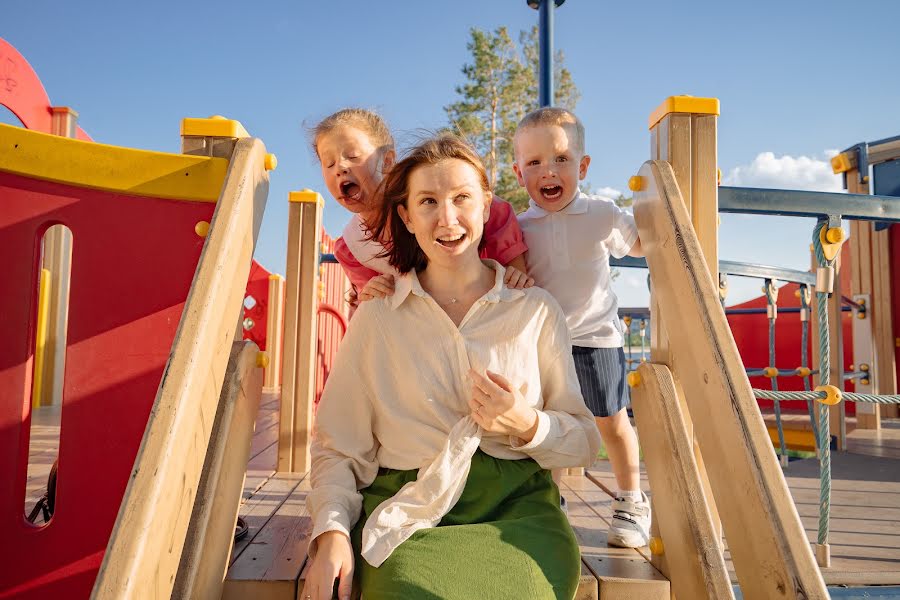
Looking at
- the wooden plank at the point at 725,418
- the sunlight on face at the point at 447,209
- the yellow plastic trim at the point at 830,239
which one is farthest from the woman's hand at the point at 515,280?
the yellow plastic trim at the point at 830,239

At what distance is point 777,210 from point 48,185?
232 cm

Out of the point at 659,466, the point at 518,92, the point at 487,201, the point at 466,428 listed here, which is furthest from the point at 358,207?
the point at 518,92

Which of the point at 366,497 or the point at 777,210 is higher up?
the point at 777,210

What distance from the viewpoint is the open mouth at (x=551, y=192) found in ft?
7.11

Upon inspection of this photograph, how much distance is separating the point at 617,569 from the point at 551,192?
1.20m

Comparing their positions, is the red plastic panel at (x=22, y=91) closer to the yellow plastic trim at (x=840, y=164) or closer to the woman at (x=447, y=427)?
the woman at (x=447, y=427)

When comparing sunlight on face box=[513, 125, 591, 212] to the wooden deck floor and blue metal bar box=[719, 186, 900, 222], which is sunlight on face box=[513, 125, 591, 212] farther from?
the wooden deck floor

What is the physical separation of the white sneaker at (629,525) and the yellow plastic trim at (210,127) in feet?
5.06

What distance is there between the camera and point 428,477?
4.52ft

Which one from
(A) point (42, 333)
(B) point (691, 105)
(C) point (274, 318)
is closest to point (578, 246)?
(B) point (691, 105)

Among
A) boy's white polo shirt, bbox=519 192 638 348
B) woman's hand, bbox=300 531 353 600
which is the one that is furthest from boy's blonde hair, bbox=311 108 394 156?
woman's hand, bbox=300 531 353 600

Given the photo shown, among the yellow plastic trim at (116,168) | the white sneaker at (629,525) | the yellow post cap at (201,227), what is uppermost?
the yellow plastic trim at (116,168)

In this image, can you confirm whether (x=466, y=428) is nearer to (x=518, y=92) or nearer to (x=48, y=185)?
(x=48, y=185)

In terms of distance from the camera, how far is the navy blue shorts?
219 centimetres
